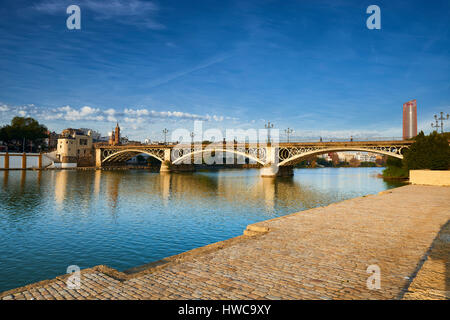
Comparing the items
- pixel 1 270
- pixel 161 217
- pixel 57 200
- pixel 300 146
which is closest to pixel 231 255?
pixel 1 270

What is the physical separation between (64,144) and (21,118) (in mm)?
14665

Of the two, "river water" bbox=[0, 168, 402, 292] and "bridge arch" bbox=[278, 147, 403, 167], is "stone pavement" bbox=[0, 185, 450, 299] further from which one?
"bridge arch" bbox=[278, 147, 403, 167]

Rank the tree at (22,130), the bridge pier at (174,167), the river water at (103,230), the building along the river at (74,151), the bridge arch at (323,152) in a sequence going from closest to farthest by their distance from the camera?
1. the river water at (103,230)
2. the bridge arch at (323,152)
3. the bridge pier at (174,167)
4. the tree at (22,130)
5. the building along the river at (74,151)

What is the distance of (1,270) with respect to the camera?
31.5 feet

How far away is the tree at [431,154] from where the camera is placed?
39969 millimetres

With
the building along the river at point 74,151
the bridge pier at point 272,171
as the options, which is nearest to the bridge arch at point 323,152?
the bridge pier at point 272,171

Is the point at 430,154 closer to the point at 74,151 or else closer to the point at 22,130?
the point at 74,151

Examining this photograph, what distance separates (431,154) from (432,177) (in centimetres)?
726

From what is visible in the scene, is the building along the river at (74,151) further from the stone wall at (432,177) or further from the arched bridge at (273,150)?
the stone wall at (432,177)

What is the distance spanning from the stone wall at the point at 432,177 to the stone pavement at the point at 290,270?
27.4 meters

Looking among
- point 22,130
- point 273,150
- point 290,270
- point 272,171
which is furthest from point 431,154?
point 22,130

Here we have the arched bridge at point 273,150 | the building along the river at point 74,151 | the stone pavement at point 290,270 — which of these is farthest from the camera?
the building along the river at point 74,151

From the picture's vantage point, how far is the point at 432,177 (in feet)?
113
